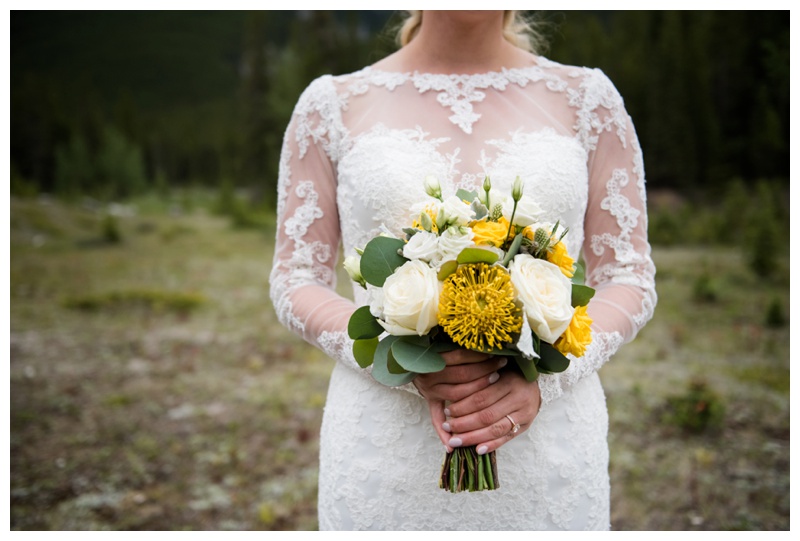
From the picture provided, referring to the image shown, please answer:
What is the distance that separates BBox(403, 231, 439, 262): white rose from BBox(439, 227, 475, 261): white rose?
0.02m

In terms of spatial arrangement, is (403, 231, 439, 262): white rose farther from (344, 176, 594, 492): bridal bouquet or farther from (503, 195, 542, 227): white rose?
(503, 195, 542, 227): white rose

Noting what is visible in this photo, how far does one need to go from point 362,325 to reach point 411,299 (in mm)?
234

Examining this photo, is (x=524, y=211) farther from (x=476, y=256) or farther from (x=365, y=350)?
(x=365, y=350)

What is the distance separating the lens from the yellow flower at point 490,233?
52.0 inches

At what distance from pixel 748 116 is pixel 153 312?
10256 mm

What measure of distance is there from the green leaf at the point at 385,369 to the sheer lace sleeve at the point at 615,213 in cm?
71

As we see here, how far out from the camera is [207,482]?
4.44 meters

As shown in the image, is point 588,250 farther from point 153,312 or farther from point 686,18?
point 686,18

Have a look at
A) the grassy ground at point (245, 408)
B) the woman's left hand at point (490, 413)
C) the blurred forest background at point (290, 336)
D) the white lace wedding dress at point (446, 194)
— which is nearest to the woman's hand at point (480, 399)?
the woman's left hand at point (490, 413)

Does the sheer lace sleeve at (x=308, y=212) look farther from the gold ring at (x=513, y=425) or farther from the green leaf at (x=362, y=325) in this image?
the gold ring at (x=513, y=425)

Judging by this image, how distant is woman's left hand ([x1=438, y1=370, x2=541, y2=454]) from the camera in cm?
150

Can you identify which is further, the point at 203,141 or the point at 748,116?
the point at 203,141

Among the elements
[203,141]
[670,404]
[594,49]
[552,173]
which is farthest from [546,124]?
[203,141]

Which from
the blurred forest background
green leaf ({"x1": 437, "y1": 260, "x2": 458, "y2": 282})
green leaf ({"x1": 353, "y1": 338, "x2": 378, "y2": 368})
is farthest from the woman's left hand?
the blurred forest background
